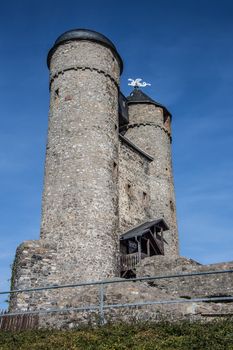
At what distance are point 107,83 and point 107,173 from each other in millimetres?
5675

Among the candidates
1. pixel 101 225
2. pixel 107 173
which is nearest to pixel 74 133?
pixel 107 173

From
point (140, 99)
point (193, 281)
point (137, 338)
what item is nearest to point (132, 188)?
point (140, 99)

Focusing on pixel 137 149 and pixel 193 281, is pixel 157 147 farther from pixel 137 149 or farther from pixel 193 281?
pixel 193 281

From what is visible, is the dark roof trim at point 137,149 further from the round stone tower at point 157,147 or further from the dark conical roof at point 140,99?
the dark conical roof at point 140,99

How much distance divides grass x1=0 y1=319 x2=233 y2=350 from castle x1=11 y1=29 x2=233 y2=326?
7497mm

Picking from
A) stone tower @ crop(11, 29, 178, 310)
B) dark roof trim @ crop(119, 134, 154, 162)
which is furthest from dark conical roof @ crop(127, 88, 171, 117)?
dark roof trim @ crop(119, 134, 154, 162)

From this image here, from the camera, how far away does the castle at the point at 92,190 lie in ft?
57.4

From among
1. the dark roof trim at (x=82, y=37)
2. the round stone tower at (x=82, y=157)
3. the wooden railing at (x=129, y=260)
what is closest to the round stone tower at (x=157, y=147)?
the round stone tower at (x=82, y=157)

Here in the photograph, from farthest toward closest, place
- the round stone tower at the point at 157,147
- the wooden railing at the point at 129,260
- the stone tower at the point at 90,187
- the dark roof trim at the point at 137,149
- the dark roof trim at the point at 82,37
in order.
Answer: the round stone tower at the point at 157,147 → the dark roof trim at the point at 137,149 → the dark roof trim at the point at 82,37 → the wooden railing at the point at 129,260 → the stone tower at the point at 90,187

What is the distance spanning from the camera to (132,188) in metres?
24.4

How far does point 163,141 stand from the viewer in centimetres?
2814

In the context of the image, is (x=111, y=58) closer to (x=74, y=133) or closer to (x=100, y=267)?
(x=74, y=133)

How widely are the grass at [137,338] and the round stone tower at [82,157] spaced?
8.41m

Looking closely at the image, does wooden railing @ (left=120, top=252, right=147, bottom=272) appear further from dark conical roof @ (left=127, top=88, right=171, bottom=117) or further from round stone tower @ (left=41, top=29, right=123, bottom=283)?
dark conical roof @ (left=127, top=88, right=171, bottom=117)
